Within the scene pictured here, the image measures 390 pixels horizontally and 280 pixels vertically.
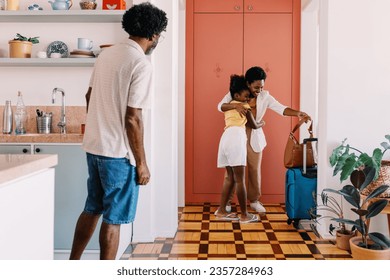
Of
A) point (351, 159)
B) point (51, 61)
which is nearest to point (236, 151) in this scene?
point (351, 159)

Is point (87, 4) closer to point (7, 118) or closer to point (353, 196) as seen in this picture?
point (7, 118)

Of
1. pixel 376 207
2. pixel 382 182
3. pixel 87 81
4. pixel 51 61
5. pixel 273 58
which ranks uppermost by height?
pixel 273 58

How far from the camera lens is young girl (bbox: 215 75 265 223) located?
392 cm

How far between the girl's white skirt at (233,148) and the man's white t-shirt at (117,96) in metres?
1.90

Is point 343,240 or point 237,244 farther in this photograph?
point 237,244

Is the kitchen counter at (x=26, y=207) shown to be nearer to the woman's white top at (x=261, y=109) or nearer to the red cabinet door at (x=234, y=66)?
the woman's white top at (x=261, y=109)

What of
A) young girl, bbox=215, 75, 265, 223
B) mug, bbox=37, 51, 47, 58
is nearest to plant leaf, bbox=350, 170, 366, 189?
young girl, bbox=215, 75, 265, 223

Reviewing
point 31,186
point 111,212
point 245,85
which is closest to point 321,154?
point 245,85

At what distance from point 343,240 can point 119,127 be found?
1.84 meters

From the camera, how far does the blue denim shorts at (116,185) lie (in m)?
2.09

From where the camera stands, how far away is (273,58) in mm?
4715

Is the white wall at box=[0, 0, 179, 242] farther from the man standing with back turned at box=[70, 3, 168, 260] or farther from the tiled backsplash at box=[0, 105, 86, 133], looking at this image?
the man standing with back turned at box=[70, 3, 168, 260]

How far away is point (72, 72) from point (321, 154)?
1899 millimetres

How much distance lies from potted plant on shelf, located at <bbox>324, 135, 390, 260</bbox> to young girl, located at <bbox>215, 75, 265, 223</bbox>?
1.00 meters
